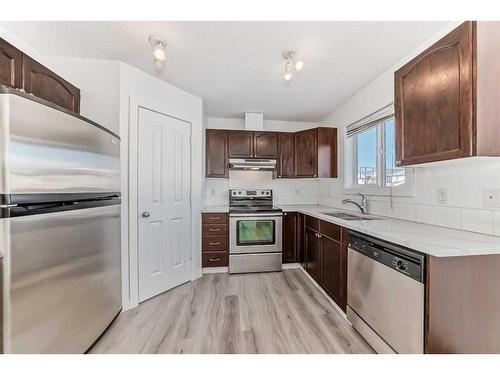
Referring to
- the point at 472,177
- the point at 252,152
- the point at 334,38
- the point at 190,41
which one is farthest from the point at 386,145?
the point at 190,41

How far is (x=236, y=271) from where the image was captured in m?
2.90

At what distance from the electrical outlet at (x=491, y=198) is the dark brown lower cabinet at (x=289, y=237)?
6.52 feet

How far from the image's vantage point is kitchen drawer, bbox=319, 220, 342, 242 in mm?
2033

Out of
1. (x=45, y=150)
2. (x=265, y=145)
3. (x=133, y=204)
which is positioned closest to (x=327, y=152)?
(x=265, y=145)

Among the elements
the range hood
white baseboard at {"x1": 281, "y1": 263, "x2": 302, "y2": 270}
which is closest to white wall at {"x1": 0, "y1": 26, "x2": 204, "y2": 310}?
the range hood

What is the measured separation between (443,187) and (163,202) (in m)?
2.62

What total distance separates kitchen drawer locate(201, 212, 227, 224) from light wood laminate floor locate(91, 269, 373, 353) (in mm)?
804

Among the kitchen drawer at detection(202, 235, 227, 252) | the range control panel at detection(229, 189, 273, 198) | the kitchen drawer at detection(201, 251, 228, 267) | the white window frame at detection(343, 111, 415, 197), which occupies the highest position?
the white window frame at detection(343, 111, 415, 197)

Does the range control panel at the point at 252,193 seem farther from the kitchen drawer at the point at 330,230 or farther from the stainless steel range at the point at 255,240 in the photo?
the kitchen drawer at the point at 330,230

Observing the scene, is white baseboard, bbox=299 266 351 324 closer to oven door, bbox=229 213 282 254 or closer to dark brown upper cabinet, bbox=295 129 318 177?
oven door, bbox=229 213 282 254

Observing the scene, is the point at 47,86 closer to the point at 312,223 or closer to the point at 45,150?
the point at 45,150

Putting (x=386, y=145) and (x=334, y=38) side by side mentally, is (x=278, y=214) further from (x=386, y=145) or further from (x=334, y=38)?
(x=334, y=38)

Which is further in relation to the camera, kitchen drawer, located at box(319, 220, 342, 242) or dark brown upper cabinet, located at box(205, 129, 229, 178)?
dark brown upper cabinet, located at box(205, 129, 229, 178)

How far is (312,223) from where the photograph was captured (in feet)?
8.86
